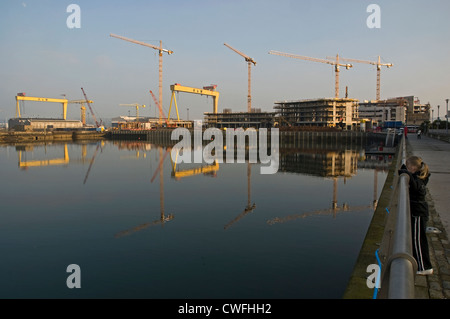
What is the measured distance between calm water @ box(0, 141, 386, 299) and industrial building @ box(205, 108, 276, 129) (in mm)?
137127

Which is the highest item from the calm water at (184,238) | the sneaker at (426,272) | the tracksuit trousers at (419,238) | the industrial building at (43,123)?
the industrial building at (43,123)

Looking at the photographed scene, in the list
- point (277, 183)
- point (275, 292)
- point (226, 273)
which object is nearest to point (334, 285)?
point (275, 292)

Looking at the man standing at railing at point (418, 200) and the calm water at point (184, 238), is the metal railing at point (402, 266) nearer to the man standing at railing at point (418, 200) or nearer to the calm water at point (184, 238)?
the man standing at railing at point (418, 200)

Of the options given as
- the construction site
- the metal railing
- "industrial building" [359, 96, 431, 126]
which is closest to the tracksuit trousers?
the metal railing

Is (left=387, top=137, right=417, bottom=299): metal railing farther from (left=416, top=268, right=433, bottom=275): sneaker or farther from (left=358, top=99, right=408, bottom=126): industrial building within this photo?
(left=358, top=99, right=408, bottom=126): industrial building

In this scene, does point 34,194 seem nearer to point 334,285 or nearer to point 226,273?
point 226,273

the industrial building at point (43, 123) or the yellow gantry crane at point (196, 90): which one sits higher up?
the yellow gantry crane at point (196, 90)

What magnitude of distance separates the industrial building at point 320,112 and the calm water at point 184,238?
400 ft

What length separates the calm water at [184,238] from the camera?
433 inches

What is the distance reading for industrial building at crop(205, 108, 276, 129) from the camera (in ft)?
547

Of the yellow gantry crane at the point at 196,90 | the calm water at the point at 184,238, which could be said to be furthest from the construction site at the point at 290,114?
the calm water at the point at 184,238

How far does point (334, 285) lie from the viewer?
35.2 feet
